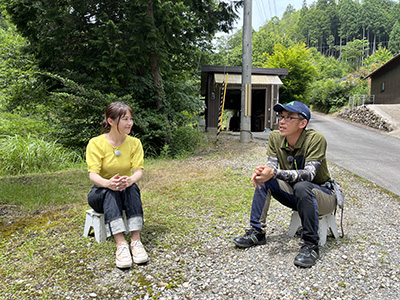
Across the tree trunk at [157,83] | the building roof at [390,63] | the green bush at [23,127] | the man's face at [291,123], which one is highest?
the building roof at [390,63]

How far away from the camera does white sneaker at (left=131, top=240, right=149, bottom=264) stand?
2.59 metres

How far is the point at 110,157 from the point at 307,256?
6.31 feet

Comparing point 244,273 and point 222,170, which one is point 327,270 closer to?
point 244,273

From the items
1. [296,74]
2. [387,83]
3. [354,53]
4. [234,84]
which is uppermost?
[354,53]

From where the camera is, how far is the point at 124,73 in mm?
8070

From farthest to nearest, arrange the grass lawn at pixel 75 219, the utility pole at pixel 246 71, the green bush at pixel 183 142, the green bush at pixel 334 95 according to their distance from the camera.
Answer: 1. the green bush at pixel 334 95
2. the utility pole at pixel 246 71
3. the green bush at pixel 183 142
4. the grass lawn at pixel 75 219

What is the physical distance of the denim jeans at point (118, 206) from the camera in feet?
8.78

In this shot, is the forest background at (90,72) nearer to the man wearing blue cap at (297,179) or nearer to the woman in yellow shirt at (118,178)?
the woman in yellow shirt at (118,178)

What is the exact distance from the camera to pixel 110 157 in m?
2.82

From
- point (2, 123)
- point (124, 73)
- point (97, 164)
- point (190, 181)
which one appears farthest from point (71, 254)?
point (2, 123)

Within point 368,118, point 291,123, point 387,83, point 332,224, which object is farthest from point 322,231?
point 387,83

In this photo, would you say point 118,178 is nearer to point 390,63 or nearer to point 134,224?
point 134,224

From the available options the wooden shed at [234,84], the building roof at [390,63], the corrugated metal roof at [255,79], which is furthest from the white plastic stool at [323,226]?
the building roof at [390,63]

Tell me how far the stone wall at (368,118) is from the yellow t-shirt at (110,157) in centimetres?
1679
